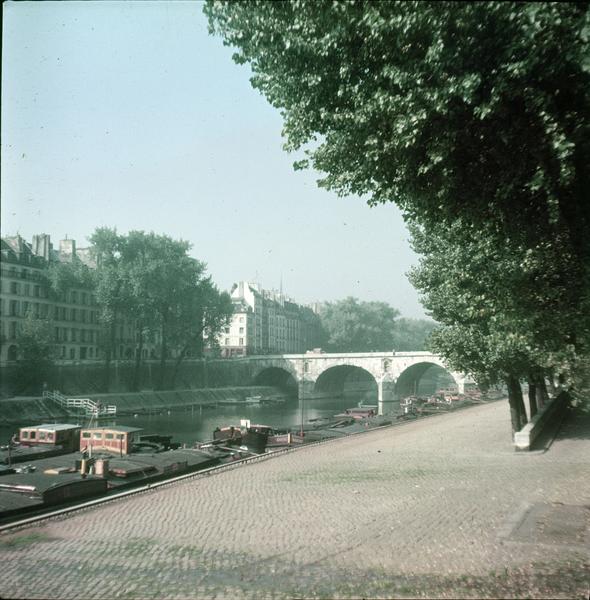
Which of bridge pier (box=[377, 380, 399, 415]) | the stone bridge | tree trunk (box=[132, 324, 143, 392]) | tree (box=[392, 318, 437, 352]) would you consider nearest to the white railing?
tree trunk (box=[132, 324, 143, 392])

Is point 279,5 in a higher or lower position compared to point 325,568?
higher

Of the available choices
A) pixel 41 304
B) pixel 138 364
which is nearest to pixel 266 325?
pixel 138 364

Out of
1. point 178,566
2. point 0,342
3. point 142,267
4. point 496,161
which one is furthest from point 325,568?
point 142,267

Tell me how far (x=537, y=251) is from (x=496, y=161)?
12.1 ft

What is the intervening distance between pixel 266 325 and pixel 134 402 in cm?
5876

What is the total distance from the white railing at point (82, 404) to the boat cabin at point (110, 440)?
26.2 m

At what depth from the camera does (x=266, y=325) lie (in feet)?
403

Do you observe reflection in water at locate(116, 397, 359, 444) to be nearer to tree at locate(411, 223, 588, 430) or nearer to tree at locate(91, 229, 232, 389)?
tree at locate(91, 229, 232, 389)

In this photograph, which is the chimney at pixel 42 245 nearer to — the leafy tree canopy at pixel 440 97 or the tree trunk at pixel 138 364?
the tree trunk at pixel 138 364

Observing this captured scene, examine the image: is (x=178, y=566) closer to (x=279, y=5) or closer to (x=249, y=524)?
(x=249, y=524)

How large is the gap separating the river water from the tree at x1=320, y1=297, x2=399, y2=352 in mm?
43003

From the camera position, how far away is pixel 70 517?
15.7m

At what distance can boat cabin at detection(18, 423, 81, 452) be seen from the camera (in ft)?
105

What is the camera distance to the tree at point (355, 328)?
127 metres
